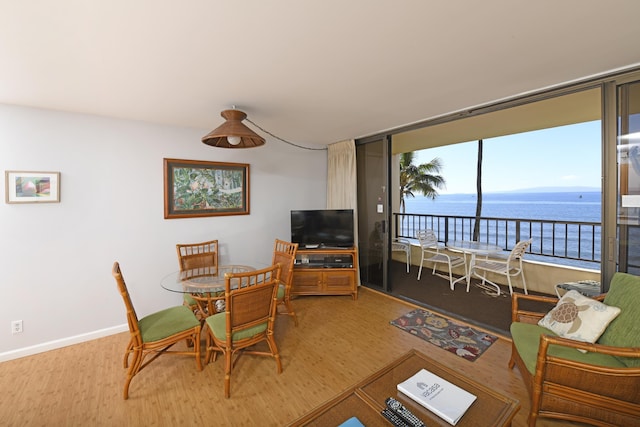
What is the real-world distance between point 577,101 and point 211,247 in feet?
15.2

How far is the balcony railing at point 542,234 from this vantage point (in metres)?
3.90

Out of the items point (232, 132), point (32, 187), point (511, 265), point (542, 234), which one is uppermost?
point (232, 132)

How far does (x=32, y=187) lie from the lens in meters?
2.53

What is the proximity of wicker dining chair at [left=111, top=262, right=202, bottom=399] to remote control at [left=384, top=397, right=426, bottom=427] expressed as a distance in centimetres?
166

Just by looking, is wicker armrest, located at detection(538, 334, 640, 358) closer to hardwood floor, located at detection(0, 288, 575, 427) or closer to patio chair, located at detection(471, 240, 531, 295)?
hardwood floor, located at detection(0, 288, 575, 427)

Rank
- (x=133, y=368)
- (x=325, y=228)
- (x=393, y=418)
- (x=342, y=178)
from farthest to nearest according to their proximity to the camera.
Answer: (x=342, y=178) < (x=325, y=228) < (x=133, y=368) < (x=393, y=418)

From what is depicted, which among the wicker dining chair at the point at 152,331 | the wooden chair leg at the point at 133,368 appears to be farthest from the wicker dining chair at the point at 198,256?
the wooden chair leg at the point at 133,368

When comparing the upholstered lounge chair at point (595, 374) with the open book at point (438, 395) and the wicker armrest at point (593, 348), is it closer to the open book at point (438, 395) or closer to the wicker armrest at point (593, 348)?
the wicker armrest at point (593, 348)

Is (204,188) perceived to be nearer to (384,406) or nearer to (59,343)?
(59,343)

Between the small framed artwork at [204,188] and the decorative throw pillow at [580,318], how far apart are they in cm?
352

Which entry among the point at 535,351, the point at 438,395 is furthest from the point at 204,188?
the point at 535,351

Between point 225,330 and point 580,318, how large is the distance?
2587 mm

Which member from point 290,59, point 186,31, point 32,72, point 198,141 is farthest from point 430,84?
point 32,72

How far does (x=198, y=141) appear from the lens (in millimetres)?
3418
